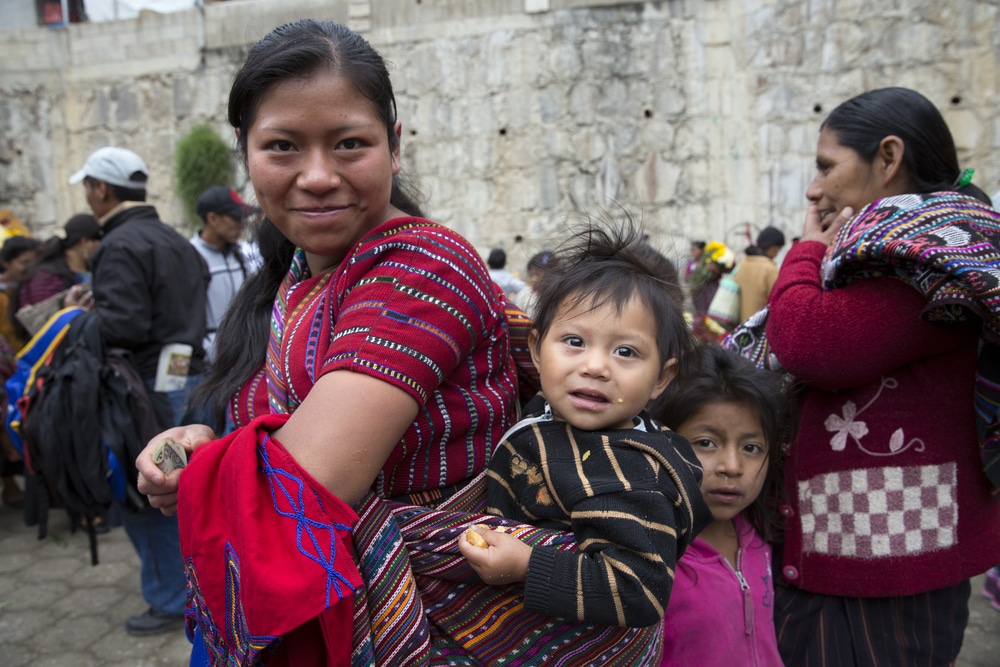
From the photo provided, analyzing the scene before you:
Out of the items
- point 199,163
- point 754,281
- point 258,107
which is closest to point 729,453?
point 258,107

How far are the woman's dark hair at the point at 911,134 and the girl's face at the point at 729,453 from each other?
0.73 m

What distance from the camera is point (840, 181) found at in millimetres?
1780

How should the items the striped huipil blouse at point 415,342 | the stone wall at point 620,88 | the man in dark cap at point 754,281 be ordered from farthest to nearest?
the stone wall at point 620,88, the man in dark cap at point 754,281, the striped huipil blouse at point 415,342

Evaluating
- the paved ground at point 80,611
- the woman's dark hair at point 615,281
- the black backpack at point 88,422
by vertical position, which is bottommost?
the paved ground at point 80,611

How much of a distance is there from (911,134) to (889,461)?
0.79 m

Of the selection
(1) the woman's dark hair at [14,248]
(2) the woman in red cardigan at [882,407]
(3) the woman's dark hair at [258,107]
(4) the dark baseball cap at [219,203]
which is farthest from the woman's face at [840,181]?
(1) the woman's dark hair at [14,248]

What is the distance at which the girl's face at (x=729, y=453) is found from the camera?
168cm

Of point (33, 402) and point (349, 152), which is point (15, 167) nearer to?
point (33, 402)

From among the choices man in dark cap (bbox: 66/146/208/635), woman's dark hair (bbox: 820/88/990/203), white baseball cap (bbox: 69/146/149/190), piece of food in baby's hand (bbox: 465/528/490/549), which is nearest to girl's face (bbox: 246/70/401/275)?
piece of food in baby's hand (bbox: 465/528/490/549)

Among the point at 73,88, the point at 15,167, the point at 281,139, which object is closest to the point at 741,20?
the point at 281,139

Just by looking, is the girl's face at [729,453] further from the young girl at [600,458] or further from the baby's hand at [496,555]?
the baby's hand at [496,555]

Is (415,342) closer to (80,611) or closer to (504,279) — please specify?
(80,611)

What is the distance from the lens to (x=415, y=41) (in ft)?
35.7

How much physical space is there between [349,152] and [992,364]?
4.83ft
